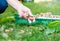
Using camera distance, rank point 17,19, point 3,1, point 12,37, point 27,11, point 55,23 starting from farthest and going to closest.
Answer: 1. point 17,19
2. point 55,23
3. point 3,1
4. point 12,37
5. point 27,11

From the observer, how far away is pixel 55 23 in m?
2.38

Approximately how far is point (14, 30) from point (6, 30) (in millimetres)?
70

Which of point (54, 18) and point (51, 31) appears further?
point (54, 18)

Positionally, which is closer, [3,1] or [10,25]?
[3,1]

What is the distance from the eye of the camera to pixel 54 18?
2684 millimetres

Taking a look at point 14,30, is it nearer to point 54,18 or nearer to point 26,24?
point 26,24

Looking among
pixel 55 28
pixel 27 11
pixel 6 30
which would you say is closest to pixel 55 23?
pixel 55 28

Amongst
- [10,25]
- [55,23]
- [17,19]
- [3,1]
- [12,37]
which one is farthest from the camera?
[17,19]

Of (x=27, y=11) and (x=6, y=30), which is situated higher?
(x=27, y=11)

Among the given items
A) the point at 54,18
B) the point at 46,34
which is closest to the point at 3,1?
the point at 46,34

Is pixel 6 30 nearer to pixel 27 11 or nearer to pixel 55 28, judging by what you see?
pixel 55 28

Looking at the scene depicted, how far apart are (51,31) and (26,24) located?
48 cm

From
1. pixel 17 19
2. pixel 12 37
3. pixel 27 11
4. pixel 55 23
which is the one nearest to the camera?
pixel 27 11

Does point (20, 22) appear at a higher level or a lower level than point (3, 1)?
lower
